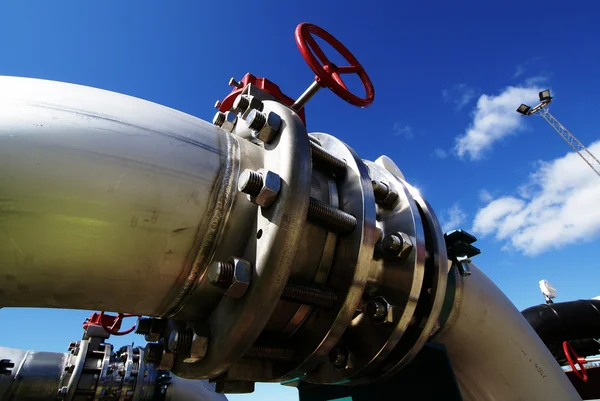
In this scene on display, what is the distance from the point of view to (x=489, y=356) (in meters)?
1.27

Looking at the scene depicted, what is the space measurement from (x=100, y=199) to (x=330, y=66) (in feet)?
3.35

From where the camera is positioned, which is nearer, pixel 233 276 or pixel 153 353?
pixel 233 276

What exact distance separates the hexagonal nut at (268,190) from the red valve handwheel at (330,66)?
2.32 feet

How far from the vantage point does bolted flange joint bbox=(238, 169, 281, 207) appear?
709mm

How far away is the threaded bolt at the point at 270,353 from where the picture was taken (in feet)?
2.71

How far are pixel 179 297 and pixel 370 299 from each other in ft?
1.56

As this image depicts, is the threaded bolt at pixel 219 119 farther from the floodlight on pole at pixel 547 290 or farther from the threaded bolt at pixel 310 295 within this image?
the floodlight on pole at pixel 547 290

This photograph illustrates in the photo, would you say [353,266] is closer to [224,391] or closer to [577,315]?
[224,391]

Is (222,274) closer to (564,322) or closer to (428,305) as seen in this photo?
(428,305)

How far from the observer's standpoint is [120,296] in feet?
2.41

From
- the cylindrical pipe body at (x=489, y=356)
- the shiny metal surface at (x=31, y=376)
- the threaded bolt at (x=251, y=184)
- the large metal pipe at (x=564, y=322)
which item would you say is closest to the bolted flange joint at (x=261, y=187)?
the threaded bolt at (x=251, y=184)

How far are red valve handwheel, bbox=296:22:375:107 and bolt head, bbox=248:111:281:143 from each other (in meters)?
0.55

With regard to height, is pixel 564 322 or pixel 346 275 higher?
pixel 564 322

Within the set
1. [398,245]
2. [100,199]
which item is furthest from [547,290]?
[100,199]
